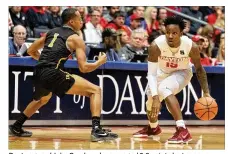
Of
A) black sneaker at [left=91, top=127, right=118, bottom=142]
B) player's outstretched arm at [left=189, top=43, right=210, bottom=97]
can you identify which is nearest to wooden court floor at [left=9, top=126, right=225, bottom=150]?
black sneaker at [left=91, top=127, right=118, bottom=142]

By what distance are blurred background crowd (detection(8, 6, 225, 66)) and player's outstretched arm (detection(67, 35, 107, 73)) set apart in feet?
6.58

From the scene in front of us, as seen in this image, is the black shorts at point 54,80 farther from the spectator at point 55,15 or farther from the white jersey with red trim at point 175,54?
the spectator at point 55,15

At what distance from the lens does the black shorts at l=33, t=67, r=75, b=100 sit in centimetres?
753

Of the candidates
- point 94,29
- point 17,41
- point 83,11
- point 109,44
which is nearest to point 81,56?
point 17,41

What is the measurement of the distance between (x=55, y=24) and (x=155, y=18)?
2297 millimetres

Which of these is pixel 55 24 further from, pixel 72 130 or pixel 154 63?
pixel 154 63

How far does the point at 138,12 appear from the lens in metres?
12.0

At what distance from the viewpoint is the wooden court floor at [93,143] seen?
277 inches

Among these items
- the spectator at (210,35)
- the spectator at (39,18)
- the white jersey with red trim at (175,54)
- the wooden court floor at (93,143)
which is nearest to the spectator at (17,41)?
the spectator at (39,18)

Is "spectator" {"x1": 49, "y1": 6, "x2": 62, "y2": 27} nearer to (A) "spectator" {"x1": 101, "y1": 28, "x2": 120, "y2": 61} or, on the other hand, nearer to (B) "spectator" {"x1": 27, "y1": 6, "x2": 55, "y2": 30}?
(B) "spectator" {"x1": 27, "y1": 6, "x2": 55, "y2": 30}

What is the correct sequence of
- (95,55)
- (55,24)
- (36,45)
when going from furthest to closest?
(55,24), (95,55), (36,45)

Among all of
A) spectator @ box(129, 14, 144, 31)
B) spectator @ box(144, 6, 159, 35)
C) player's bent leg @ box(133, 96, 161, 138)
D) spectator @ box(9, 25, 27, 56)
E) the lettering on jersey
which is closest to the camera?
the lettering on jersey

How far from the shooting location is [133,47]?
1052 cm
